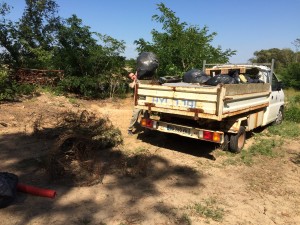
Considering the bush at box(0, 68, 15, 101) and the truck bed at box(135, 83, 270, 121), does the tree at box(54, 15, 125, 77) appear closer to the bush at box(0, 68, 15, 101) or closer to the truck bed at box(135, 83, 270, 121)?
the bush at box(0, 68, 15, 101)

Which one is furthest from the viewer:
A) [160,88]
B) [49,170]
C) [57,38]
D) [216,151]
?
[57,38]

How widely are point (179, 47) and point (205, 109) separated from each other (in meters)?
6.51

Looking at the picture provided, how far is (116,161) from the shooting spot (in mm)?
5867

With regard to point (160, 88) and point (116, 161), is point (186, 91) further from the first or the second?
point (116, 161)

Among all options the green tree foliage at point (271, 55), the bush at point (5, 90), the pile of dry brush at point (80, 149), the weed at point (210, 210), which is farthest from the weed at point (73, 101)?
the green tree foliage at point (271, 55)

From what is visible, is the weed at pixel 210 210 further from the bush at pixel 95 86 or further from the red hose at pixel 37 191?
the bush at pixel 95 86

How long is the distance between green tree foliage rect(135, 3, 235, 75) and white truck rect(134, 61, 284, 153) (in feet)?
14.3

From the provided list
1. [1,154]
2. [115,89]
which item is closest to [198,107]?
[1,154]

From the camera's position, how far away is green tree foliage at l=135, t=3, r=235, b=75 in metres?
11.8

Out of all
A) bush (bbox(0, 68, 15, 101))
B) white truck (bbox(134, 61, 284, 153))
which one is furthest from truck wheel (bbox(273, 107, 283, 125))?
bush (bbox(0, 68, 15, 101))

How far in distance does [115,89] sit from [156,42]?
292 centimetres

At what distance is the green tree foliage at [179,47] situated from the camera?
38.8 feet

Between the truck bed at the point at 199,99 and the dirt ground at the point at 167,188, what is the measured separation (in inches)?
39.0

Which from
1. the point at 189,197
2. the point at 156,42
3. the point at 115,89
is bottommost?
the point at 189,197
